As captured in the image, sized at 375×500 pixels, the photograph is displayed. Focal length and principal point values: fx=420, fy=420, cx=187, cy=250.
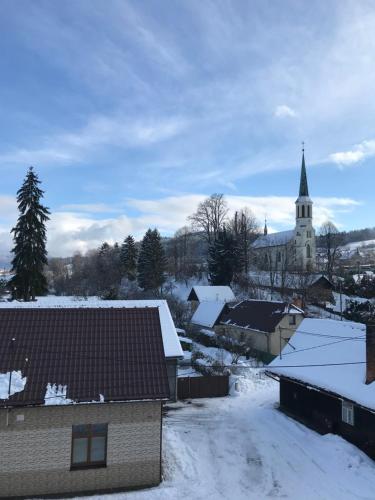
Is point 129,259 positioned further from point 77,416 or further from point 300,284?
point 77,416

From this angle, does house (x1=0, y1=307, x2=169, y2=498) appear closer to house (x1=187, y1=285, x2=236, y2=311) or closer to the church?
house (x1=187, y1=285, x2=236, y2=311)

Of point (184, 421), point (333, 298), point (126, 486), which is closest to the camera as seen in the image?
point (126, 486)

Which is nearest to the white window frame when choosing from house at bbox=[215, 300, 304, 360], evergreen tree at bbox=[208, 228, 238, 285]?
house at bbox=[215, 300, 304, 360]

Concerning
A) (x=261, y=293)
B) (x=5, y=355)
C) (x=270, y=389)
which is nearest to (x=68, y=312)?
(x=5, y=355)

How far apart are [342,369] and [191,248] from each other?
74.6 meters

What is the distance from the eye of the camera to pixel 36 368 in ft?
46.0

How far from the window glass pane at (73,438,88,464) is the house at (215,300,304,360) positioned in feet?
78.5

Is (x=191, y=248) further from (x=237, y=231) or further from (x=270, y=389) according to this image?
(x=270, y=389)

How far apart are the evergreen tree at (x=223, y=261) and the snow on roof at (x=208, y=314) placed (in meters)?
13.9

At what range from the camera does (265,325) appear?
38062 millimetres

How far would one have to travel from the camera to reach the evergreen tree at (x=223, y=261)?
6419 cm

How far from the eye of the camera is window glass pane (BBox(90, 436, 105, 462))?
13.5 metres

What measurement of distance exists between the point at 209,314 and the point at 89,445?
115 ft

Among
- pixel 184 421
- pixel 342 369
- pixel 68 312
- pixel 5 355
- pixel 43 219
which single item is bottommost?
pixel 184 421
